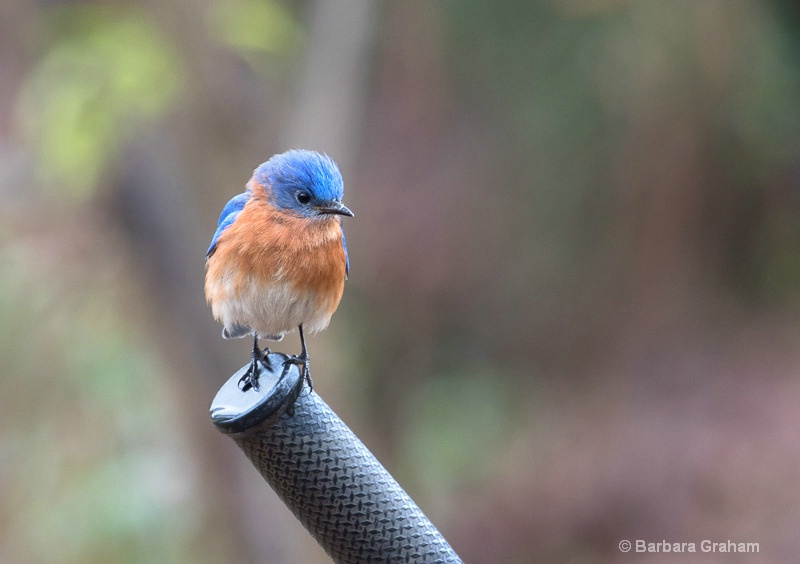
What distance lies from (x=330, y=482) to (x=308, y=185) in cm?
128

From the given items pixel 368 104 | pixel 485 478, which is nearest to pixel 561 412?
pixel 485 478

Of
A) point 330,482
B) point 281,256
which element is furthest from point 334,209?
point 330,482

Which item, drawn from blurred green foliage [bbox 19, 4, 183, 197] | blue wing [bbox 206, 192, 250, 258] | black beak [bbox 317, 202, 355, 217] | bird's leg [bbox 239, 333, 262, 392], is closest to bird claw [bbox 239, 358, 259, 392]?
bird's leg [bbox 239, 333, 262, 392]

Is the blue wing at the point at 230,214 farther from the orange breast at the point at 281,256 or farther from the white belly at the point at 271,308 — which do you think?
the white belly at the point at 271,308

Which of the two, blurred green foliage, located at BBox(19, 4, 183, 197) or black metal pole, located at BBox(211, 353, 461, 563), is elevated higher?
blurred green foliage, located at BBox(19, 4, 183, 197)

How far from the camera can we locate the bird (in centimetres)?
318

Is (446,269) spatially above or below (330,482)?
above

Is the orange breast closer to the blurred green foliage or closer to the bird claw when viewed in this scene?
the bird claw

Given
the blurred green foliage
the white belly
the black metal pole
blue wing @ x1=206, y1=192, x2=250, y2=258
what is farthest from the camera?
the blurred green foliage

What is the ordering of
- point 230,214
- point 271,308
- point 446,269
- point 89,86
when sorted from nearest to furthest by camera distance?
point 271,308
point 230,214
point 89,86
point 446,269

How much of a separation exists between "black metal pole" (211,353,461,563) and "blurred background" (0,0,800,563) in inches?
114

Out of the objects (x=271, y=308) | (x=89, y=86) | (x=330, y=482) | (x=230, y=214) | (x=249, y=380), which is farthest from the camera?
(x=89, y=86)

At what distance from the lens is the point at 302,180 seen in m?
3.31

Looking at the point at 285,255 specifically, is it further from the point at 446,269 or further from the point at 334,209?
the point at 446,269
